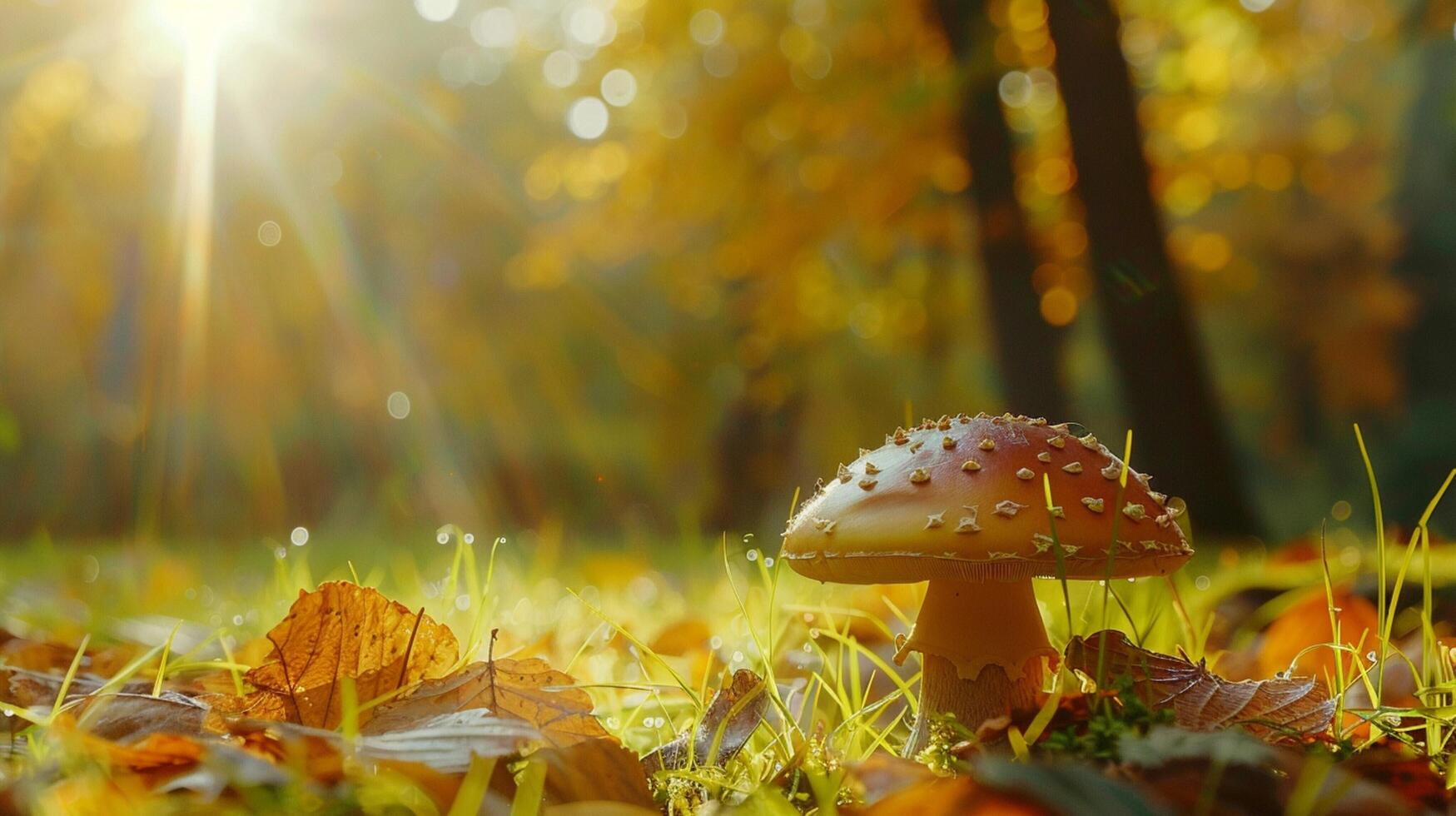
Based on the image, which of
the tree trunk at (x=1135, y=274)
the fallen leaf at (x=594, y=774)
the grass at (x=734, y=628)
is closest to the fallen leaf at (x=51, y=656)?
the grass at (x=734, y=628)

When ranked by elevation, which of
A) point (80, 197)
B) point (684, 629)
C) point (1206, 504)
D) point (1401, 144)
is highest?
point (80, 197)

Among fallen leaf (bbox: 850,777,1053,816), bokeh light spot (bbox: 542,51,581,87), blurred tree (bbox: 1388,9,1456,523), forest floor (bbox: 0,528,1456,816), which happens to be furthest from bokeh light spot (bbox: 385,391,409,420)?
fallen leaf (bbox: 850,777,1053,816)

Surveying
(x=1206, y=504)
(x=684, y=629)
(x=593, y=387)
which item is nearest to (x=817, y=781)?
(x=684, y=629)

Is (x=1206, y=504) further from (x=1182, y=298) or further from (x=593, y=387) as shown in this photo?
(x=593, y=387)

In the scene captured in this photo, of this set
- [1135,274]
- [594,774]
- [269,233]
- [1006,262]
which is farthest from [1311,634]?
[269,233]

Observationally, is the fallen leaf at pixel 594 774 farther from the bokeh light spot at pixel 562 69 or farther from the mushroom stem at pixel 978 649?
the bokeh light spot at pixel 562 69

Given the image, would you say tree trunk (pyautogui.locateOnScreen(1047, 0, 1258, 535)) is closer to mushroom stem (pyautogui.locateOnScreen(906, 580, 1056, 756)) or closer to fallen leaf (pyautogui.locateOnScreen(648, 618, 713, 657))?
fallen leaf (pyautogui.locateOnScreen(648, 618, 713, 657))
